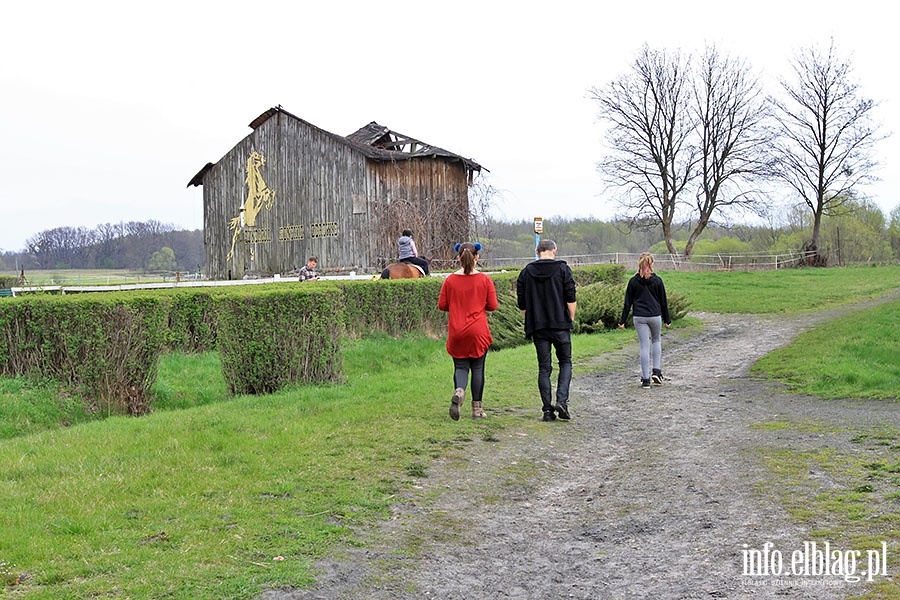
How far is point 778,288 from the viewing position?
3375 centimetres

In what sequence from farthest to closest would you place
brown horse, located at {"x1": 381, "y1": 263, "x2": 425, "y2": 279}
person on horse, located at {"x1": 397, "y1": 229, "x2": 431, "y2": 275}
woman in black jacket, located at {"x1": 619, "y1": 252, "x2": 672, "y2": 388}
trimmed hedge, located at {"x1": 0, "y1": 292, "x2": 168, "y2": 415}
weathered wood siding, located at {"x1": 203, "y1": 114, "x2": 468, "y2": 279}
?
1. weathered wood siding, located at {"x1": 203, "y1": 114, "x2": 468, "y2": 279}
2. person on horse, located at {"x1": 397, "y1": 229, "x2": 431, "y2": 275}
3. brown horse, located at {"x1": 381, "y1": 263, "x2": 425, "y2": 279}
4. woman in black jacket, located at {"x1": 619, "y1": 252, "x2": 672, "y2": 388}
5. trimmed hedge, located at {"x1": 0, "y1": 292, "x2": 168, "y2": 415}

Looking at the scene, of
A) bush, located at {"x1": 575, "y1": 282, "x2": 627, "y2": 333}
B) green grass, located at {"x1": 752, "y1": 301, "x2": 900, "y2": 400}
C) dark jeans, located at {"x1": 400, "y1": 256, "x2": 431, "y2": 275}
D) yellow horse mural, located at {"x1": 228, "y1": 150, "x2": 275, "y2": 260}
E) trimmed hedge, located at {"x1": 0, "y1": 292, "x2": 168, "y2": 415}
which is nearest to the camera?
trimmed hedge, located at {"x1": 0, "y1": 292, "x2": 168, "y2": 415}

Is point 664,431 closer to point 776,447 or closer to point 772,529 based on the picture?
point 776,447

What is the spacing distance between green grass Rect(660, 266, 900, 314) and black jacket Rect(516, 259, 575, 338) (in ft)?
46.0

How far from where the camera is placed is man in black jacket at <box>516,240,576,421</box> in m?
9.73

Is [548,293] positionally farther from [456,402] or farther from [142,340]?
[142,340]

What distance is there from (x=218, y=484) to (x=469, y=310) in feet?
12.4

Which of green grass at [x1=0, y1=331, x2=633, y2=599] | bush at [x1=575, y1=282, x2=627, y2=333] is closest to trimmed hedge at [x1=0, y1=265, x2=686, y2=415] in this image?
green grass at [x1=0, y1=331, x2=633, y2=599]

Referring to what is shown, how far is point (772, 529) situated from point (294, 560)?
305 cm

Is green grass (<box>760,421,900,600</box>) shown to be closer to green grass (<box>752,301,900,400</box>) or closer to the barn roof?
green grass (<box>752,301,900,400</box>)

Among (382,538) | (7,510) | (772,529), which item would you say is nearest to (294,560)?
(382,538)

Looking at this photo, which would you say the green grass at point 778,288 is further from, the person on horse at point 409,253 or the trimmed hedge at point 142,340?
the trimmed hedge at point 142,340

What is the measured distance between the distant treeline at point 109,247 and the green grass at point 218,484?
57.1 metres

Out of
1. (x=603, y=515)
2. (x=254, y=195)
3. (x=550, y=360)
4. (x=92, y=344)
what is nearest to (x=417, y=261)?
(x=92, y=344)
